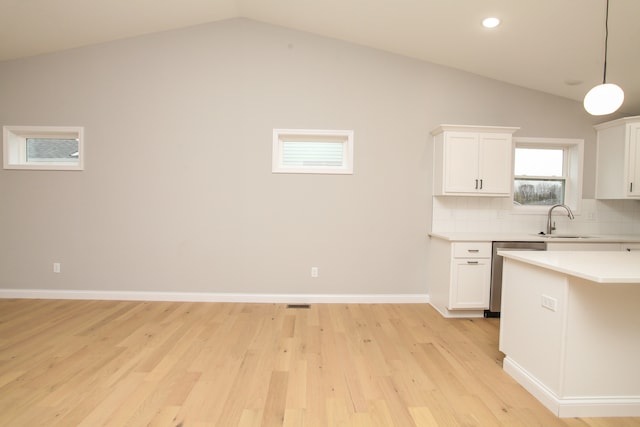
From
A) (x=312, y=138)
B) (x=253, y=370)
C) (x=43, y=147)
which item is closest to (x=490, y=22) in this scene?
(x=312, y=138)

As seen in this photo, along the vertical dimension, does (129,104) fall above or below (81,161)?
above

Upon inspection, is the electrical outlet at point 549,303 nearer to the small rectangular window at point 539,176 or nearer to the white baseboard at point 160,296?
the white baseboard at point 160,296

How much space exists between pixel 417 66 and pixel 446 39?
0.56 meters

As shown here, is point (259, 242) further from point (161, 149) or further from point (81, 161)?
point (81, 161)

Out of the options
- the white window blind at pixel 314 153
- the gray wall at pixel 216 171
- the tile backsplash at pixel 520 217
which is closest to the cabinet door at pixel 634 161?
the tile backsplash at pixel 520 217

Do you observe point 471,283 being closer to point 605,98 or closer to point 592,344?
point 592,344

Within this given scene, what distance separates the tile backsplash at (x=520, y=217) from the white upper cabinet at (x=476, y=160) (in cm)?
30

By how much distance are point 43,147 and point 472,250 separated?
17.9 ft

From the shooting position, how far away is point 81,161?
3.77 m

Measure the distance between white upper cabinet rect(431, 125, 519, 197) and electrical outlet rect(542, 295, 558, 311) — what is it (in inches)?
73.3

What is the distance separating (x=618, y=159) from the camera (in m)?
3.76

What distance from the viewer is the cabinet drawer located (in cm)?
338

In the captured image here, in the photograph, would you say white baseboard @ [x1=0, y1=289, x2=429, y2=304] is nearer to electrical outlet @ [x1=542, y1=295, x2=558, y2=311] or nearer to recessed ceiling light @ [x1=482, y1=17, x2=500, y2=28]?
electrical outlet @ [x1=542, y1=295, x2=558, y2=311]

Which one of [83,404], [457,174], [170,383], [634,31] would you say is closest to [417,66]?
[457,174]
